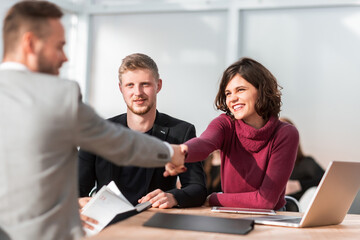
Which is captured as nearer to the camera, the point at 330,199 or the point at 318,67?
the point at 330,199

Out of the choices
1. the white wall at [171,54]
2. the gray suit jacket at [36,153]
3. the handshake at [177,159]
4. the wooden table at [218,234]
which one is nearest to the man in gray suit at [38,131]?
the gray suit jacket at [36,153]

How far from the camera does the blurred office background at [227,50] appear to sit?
4.98m

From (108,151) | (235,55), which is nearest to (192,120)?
(235,55)

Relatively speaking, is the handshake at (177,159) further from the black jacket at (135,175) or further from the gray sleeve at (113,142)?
the black jacket at (135,175)

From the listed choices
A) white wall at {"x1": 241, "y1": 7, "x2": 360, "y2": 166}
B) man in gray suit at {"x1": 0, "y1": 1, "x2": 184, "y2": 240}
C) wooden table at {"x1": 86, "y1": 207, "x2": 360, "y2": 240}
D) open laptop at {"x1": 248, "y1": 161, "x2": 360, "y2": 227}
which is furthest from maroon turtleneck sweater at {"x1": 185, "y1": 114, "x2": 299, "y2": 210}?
white wall at {"x1": 241, "y1": 7, "x2": 360, "y2": 166}

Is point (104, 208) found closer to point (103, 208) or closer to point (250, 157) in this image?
point (103, 208)

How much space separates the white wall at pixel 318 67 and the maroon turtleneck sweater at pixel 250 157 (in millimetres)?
2830

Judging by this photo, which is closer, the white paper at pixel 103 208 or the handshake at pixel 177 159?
the white paper at pixel 103 208

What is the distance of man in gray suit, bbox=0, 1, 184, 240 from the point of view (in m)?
1.28

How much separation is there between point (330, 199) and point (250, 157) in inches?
24.7

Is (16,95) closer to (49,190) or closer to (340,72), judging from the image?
(49,190)

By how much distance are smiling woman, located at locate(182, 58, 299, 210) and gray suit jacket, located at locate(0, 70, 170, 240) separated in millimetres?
929

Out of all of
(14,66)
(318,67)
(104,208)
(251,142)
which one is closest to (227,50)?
(318,67)

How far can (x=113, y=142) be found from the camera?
1472 mm
